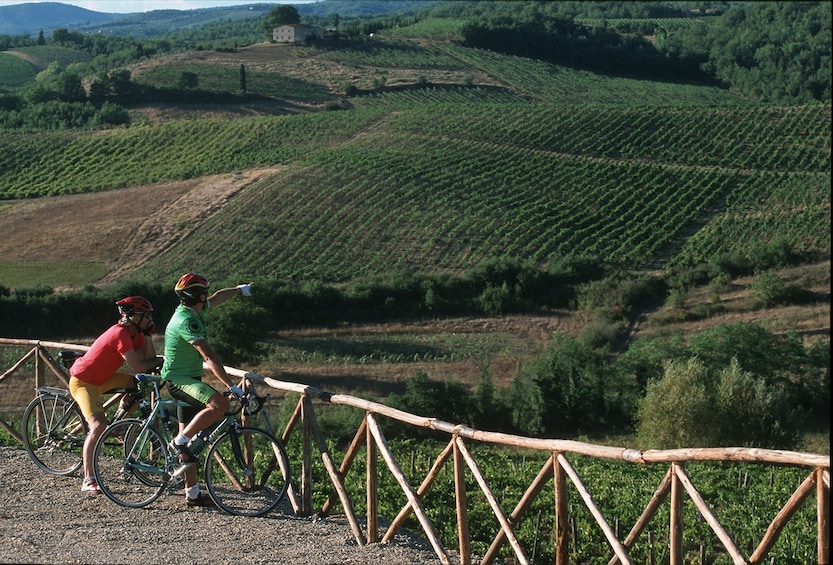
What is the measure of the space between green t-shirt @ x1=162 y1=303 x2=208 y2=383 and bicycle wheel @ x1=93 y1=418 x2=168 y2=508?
1.96 ft

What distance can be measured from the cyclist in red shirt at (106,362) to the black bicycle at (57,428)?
62 centimetres

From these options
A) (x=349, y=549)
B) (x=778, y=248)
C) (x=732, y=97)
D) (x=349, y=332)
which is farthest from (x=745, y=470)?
(x=732, y=97)

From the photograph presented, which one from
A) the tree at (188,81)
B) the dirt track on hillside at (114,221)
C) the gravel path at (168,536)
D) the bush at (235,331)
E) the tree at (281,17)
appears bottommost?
the bush at (235,331)

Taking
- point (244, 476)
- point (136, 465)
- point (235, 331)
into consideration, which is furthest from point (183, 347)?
point (235, 331)

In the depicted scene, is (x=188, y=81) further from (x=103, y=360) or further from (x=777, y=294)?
(x=103, y=360)

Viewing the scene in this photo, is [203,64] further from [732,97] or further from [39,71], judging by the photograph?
[732,97]

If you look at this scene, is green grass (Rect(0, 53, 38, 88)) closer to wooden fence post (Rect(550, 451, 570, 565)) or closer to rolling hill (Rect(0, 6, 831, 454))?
rolling hill (Rect(0, 6, 831, 454))

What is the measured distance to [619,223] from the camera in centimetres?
5038

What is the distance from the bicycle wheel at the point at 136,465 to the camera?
310 inches

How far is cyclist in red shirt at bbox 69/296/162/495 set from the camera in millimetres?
7875

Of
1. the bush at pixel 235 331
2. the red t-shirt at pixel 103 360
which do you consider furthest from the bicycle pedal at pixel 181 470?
the bush at pixel 235 331

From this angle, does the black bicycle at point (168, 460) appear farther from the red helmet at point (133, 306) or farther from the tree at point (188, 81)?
the tree at point (188, 81)

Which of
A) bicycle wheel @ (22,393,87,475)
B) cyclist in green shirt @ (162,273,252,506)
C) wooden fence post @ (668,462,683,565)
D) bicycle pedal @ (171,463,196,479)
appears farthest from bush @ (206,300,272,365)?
wooden fence post @ (668,462,683,565)

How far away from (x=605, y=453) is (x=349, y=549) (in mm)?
2256
